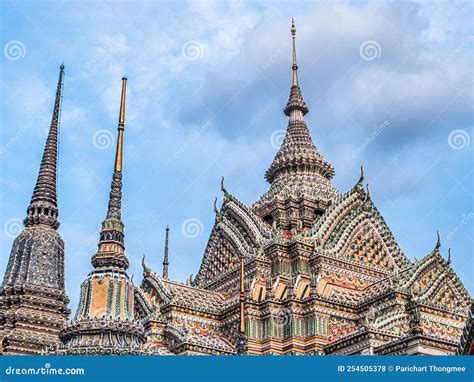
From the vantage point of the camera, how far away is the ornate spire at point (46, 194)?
45.3 meters

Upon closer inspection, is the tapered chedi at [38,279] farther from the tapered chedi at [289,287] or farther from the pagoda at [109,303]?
the pagoda at [109,303]

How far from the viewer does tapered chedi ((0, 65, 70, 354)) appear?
40.4 m

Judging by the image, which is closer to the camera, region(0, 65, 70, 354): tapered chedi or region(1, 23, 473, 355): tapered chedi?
region(1, 23, 473, 355): tapered chedi

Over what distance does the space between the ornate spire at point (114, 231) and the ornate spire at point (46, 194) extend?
1913 cm

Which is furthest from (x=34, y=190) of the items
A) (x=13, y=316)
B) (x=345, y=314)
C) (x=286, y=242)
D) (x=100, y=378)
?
(x=100, y=378)

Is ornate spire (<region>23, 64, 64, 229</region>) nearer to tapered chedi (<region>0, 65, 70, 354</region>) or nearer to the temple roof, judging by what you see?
tapered chedi (<region>0, 65, 70, 354</region>)

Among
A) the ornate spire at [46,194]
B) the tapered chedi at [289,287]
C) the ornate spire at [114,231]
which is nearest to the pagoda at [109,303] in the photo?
the ornate spire at [114,231]

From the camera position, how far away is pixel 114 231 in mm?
26188

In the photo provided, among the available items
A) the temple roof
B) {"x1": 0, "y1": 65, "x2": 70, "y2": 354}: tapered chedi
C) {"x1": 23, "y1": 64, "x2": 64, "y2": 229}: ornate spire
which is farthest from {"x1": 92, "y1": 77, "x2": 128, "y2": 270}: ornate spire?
{"x1": 23, "y1": 64, "x2": 64, "y2": 229}: ornate spire

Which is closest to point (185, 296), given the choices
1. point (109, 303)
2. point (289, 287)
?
point (289, 287)

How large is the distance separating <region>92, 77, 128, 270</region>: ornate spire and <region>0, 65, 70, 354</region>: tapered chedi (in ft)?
46.3

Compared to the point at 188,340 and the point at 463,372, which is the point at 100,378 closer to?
the point at 463,372

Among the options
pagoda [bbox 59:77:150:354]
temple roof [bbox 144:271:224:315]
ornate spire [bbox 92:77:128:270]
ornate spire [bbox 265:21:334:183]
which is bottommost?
pagoda [bbox 59:77:150:354]

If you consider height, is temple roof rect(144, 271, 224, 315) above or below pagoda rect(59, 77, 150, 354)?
above
